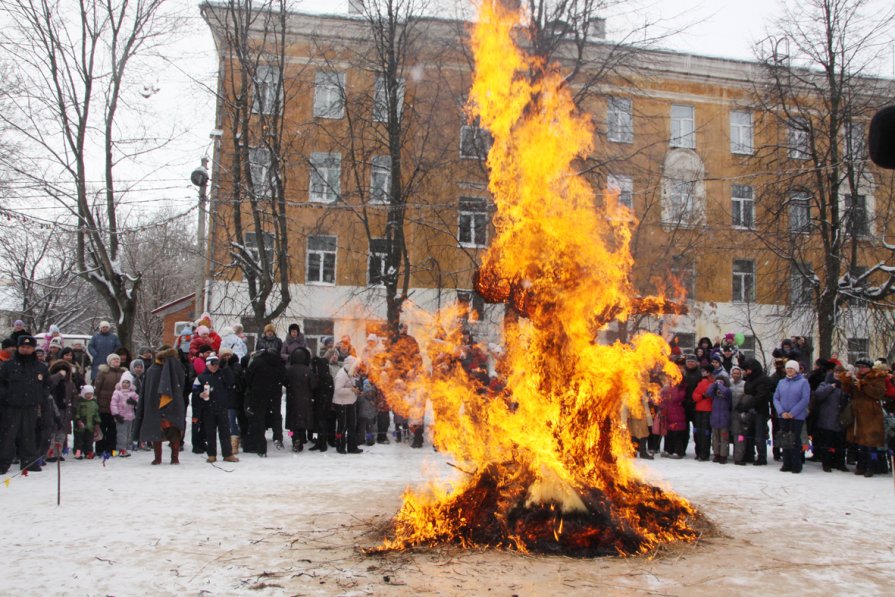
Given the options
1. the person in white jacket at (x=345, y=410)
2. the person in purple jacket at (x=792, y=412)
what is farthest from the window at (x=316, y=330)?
the person in purple jacket at (x=792, y=412)

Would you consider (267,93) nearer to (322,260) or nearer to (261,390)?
(322,260)

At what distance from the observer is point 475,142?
1977 centimetres

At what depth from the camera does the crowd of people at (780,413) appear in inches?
480

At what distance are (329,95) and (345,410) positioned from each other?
15.8 meters

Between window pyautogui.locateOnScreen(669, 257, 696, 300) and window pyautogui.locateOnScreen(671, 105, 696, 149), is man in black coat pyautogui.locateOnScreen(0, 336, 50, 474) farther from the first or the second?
window pyautogui.locateOnScreen(671, 105, 696, 149)

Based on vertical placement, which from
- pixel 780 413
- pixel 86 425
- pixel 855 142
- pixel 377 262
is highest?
pixel 855 142

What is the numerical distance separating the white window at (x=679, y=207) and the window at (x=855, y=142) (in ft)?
14.5

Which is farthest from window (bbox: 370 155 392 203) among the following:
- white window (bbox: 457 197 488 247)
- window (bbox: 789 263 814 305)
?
window (bbox: 789 263 814 305)

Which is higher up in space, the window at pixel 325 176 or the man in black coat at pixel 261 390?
the window at pixel 325 176

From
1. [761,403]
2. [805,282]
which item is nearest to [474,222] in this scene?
[805,282]

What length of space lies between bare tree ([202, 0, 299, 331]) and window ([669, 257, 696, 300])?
459 inches

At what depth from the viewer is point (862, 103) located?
21.4m

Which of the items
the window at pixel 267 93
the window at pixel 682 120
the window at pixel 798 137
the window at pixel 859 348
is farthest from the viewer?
the window at pixel 682 120

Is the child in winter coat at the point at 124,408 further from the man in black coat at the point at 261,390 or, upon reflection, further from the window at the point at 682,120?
the window at the point at 682,120
